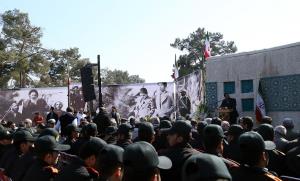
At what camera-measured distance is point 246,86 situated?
65.0 ft

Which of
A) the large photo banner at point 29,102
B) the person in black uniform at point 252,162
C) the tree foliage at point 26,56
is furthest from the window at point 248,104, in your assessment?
the tree foliage at point 26,56

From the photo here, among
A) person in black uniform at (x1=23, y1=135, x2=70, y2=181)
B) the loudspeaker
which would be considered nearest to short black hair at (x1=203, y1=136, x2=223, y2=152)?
→ person in black uniform at (x1=23, y1=135, x2=70, y2=181)

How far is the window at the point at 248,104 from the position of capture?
19.8 meters

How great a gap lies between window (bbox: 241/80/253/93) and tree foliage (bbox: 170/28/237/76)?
161ft

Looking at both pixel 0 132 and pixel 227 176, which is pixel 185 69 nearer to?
pixel 0 132

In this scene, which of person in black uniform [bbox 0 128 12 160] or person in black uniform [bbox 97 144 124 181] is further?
person in black uniform [bbox 0 128 12 160]

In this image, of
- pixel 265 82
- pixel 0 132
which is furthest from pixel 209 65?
pixel 0 132

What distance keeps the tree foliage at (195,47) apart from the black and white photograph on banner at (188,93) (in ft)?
139

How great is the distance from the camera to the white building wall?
17578 mm

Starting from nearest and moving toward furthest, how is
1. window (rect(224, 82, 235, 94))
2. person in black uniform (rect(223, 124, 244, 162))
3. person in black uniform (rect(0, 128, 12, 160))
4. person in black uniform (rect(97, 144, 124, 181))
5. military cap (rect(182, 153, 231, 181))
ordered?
1. military cap (rect(182, 153, 231, 181))
2. person in black uniform (rect(97, 144, 124, 181))
3. person in black uniform (rect(223, 124, 244, 162))
4. person in black uniform (rect(0, 128, 12, 160))
5. window (rect(224, 82, 235, 94))

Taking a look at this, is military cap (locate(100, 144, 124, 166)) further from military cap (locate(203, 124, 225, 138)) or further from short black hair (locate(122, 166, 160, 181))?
military cap (locate(203, 124, 225, 138))

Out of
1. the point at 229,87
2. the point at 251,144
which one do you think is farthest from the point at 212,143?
the point at 229,87

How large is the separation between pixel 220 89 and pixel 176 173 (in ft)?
52.6

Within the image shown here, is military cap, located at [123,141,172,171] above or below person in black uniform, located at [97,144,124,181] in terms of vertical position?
above
